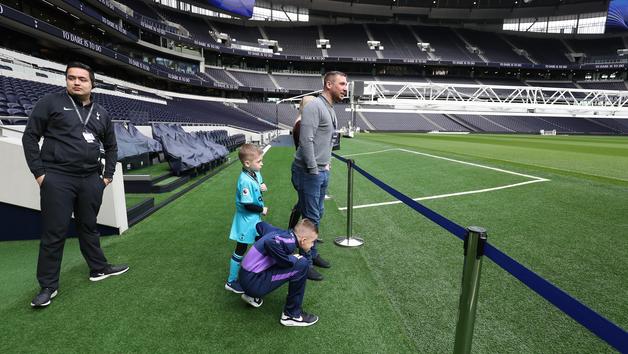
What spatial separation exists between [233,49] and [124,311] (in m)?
51.8

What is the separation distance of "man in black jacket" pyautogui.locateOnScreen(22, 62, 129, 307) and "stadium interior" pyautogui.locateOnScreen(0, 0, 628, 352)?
2007 centimetres

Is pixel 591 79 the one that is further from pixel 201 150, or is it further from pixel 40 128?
pixel 40 128

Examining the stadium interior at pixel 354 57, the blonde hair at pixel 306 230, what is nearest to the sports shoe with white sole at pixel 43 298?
the blonde hair at pixel 306 230

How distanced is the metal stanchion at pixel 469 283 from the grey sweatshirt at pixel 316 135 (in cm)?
188

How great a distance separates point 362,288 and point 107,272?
272 centimetres

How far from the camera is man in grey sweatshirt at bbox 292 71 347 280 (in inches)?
126

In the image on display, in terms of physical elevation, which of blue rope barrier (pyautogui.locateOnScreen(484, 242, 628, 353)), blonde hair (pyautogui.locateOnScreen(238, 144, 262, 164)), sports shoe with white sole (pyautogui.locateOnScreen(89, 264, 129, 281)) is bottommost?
sports shoe with white sole (pyautogui.locateOnScreen(89, 264, 129, 281))

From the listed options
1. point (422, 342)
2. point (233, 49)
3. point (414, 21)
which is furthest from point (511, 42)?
point (422, 342)

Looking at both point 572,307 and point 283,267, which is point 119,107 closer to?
point 283,267

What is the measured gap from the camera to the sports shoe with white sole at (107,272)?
3344 millimetres

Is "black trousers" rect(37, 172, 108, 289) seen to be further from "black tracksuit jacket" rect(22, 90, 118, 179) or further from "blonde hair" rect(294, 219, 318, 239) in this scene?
"blonde hair" rect(294, 219, 318, 239)

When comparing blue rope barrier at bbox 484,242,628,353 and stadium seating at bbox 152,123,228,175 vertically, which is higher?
blue rope barrier at bbox 484,242,628,353

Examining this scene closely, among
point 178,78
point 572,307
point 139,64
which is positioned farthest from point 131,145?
point 178,78

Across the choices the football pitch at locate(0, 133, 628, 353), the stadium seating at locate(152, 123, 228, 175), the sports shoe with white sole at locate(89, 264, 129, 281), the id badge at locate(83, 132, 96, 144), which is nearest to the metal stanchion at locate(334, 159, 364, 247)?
the football pitch at locate(0, 133, 628, 353)
